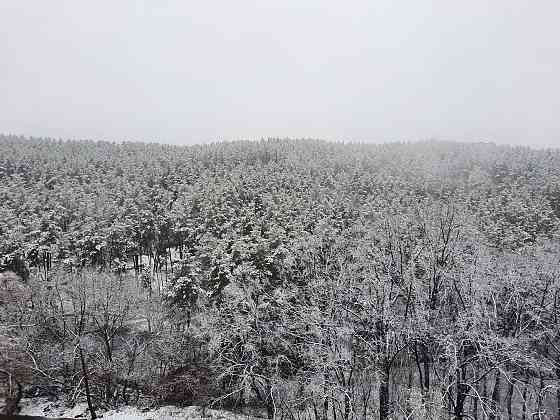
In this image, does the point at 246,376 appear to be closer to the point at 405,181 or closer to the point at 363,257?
the point at 363,257

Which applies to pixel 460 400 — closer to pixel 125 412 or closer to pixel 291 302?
pixel 291 302

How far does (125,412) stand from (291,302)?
15.2 m

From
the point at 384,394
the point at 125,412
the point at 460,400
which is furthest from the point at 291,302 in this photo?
the point at 125,412

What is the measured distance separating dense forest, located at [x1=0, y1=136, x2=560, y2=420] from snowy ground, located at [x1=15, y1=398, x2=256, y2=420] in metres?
0.99

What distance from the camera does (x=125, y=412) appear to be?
27.5m

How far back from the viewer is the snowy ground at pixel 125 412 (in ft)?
88.0

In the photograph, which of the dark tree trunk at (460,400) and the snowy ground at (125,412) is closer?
the dark tree trunk at (460,400)

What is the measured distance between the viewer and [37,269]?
44438 millimetres

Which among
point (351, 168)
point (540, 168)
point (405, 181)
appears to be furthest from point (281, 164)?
point (540, 168)

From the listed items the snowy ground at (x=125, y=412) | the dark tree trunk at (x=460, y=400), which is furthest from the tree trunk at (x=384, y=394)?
the snowy ground at (x=125, y=412)

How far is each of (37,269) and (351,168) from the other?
63245 mm

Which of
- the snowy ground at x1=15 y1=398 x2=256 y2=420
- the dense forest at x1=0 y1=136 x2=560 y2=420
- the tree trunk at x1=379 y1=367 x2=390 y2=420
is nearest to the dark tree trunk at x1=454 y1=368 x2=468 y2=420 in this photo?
the dense forest at x1=0 y1=136 x2=560 y2=420

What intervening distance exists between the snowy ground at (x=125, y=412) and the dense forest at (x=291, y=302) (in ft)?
3.25

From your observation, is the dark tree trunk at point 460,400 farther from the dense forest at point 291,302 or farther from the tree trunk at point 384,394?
the tree trunk at point 384,394
